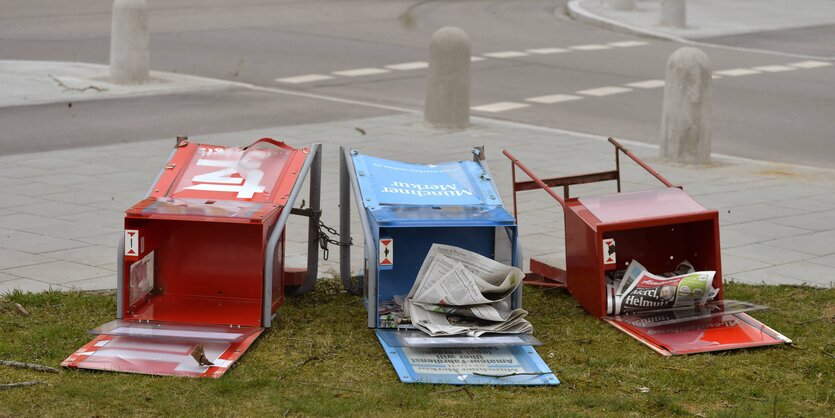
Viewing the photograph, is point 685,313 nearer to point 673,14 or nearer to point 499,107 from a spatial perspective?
point 499,107

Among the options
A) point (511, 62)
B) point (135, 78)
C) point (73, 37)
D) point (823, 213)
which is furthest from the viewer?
point (73, 37)

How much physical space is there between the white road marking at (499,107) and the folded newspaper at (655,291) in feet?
28.0

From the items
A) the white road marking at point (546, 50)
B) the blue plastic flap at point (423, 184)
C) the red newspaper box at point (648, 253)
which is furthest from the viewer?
the white road marking at point (546, 50)

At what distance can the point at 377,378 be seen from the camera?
552 cm

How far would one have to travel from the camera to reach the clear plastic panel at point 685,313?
630cm

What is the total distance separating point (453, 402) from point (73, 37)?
17379 mm

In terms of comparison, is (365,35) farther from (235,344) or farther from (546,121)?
(235,344)

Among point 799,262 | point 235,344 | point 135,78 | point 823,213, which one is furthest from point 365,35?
point 235,344

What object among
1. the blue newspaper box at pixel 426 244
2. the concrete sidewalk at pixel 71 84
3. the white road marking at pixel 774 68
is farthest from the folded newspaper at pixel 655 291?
the white road marking at pixel 774 68

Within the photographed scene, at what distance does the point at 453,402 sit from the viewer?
5180 millimetres

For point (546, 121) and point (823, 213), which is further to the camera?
point (546, 121)

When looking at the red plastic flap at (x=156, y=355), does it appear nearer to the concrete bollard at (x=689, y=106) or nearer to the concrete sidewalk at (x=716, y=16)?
the concrete bollard at (x=689, y=106)

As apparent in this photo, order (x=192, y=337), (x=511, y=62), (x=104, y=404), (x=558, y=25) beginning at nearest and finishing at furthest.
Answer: (x=104, y=404)
(x=192, y=337)
(x=511, y=62)
(x=558, y=25)

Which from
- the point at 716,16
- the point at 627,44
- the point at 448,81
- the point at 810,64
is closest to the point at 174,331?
the point at 448,81
